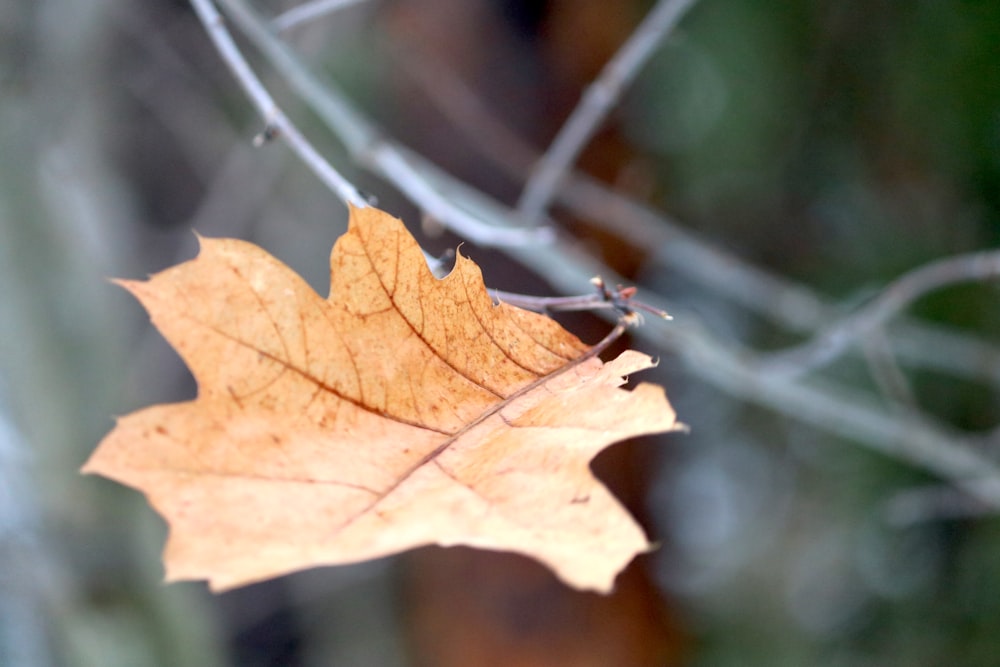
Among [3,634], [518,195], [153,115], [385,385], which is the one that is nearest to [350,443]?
[385,385]

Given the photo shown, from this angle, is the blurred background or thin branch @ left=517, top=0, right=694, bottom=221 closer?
thin branch @ left=517, top=0, right=694, bottom=221

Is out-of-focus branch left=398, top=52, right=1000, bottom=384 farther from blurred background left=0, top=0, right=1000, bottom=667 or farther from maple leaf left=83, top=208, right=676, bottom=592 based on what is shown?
maple leaf left=83, top=208, right=676, bottom=592

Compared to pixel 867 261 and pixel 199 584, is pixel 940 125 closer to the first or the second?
pixel 867 261

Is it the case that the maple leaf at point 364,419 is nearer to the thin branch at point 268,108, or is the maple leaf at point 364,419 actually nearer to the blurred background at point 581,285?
the thin branch at point 268,108

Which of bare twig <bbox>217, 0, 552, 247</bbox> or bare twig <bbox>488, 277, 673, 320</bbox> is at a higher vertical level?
bare twig <bbox>217, 0, 552, 247</bbox>

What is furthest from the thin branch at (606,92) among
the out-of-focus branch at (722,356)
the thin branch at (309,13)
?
the thin branch at (309,13)

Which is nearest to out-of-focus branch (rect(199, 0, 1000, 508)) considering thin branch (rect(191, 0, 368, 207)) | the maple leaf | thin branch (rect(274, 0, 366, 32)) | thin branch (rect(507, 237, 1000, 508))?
thin branch (rect(507, 237, 1000, 508))
